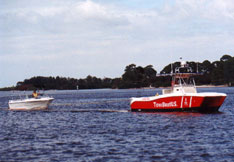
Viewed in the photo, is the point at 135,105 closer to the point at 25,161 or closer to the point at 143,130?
the point at 143,130

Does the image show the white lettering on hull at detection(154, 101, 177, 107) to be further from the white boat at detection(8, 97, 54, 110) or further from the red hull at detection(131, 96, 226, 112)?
the white boat at detection(8, 97, 54, 110)

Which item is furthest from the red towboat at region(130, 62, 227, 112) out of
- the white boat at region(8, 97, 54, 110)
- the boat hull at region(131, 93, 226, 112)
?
the white boat at region(8, 97, 54, 110)

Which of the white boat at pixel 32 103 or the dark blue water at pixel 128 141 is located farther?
the white boat at pixel 32 103

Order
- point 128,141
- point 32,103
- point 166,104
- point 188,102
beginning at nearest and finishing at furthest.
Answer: point 128,141, point 188,102, point 166,104, point 32,103

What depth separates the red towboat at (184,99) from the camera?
50.8 metres

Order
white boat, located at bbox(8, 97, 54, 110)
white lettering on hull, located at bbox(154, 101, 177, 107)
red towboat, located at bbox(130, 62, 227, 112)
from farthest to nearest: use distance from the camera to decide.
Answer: white boat, located at bbox(8, 97, 54, 110), white lettering on hull, located at bbox(154, 101, 177, 107), red towboat, located at bbox(130, 62, 227, 112)

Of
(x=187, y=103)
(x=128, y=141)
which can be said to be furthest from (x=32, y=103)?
(x=128, y=141)

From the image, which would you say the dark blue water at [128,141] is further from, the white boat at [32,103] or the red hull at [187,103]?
the white boat at [32,103]

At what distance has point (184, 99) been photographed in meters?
51.5

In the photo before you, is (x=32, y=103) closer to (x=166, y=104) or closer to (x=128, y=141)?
(x=166, y=104)

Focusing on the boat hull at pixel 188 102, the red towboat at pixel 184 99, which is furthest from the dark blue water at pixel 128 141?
the red towboat at pixel 184 99

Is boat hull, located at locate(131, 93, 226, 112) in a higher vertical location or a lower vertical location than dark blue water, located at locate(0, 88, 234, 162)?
higher

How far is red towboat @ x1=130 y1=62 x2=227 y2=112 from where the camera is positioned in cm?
5084

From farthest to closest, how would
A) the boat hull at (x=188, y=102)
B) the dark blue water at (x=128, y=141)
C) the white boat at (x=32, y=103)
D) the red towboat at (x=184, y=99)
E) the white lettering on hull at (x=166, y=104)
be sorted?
the white boat at (x=32, y=103), the white lettering on hull at (x=166, y=104), the red towboat at (x=184, y=99), the boat hull at (x=188, y=102), the dark blue water at (x=128, y=141)
